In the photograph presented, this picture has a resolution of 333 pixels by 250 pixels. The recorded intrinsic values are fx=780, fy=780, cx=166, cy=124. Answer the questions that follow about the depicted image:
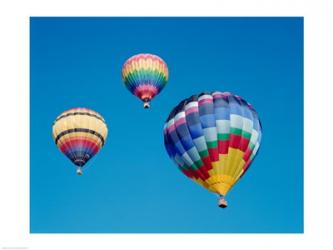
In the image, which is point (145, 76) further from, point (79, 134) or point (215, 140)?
point (215, 140)

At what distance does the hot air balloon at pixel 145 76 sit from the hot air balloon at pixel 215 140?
3901 millimetres

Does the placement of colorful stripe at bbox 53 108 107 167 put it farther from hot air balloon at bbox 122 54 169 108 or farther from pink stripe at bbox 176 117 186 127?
pink stripe at bbox 176 117 186 127

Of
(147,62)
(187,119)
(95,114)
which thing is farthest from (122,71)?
(187,119)

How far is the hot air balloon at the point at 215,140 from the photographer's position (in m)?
Answer: 18.0

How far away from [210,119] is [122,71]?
19.5 ft

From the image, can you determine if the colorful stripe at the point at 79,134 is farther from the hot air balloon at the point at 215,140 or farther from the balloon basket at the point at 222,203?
the balloon basket at the point at 222,203

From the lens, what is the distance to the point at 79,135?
20.8 metres

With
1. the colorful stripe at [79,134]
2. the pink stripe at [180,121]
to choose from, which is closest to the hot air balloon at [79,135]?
the colorful stripe at [79,134]

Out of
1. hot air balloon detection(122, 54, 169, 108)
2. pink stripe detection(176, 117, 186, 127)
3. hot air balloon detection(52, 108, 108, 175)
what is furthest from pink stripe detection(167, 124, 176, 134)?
hot air balloon detection(122, 54, 169, 108)

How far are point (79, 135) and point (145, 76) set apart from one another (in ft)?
10.4

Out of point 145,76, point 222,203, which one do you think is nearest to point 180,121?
point 222,203

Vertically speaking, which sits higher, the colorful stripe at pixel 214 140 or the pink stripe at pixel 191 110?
the pink stripe at pixel 191 110

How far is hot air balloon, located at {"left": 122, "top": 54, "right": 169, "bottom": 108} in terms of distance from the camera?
74.7 feet

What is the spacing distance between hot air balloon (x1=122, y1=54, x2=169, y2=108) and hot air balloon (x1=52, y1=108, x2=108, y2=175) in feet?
6.18
